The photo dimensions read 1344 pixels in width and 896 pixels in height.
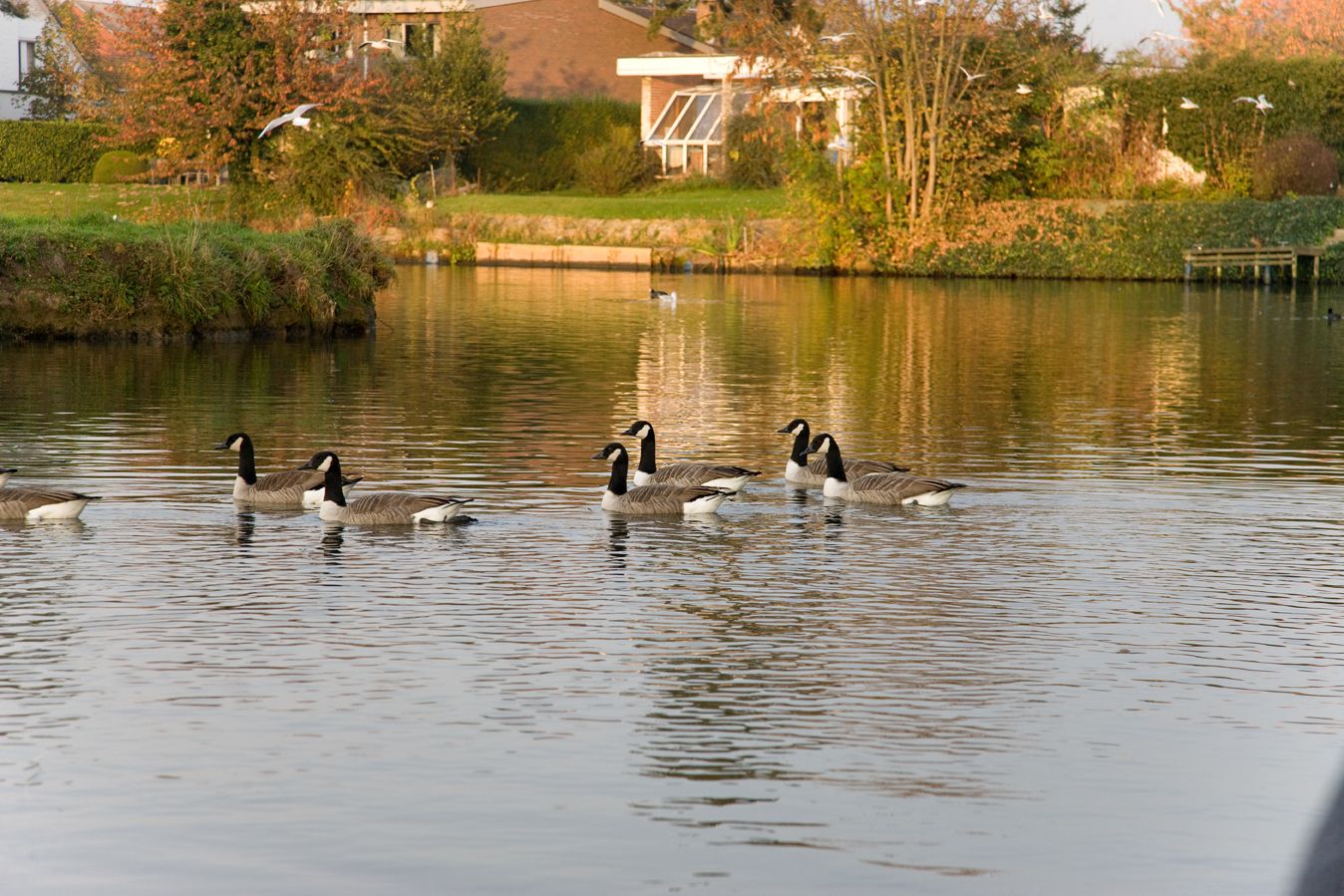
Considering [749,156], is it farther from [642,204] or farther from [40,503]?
[40,503]

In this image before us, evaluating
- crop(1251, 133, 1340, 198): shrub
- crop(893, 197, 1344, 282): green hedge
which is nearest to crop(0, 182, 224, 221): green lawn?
crop(893, 197, 1344, 282): green hedge

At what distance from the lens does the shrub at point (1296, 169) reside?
198 feet

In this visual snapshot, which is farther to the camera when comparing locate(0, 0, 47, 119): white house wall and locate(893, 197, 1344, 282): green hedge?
locate(0, 0, 47, 119): white house wall

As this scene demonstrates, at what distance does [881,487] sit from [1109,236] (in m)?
44.2

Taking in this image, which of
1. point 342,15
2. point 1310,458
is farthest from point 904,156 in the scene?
point 1310,458

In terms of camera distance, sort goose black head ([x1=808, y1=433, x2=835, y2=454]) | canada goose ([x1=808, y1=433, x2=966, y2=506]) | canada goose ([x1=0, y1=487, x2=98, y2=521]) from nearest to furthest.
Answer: canada goose ([x1=0, y1=487, x2=98, y2=521]), canada goose ([x1=808, y1=433, x2=966, y2=506]), goose black head ([x1=808, y1=433, x2=835, y2=454])

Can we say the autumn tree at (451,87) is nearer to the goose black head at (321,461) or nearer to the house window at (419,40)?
the house window at (419,40)

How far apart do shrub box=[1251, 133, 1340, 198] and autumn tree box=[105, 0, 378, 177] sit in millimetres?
29307

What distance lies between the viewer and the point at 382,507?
16.1 m

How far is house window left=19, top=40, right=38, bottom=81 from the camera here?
8725cm

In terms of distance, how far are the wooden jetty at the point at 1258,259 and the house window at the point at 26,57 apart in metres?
53.8

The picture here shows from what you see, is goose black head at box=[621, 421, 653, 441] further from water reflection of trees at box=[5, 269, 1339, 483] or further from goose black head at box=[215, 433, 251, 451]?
goose black head at box=[215, 433, 251, 451]

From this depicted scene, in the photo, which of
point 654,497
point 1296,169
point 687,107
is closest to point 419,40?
point 687,107

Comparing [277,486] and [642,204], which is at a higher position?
[642,204]
